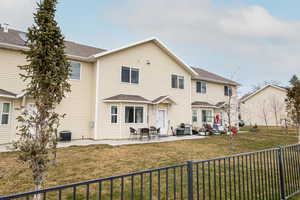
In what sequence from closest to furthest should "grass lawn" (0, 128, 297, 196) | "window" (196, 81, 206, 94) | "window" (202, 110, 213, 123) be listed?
"grass lawn" (0, 128, 297, 196) < "window" (202, 110, 213, 123) < "window" (196, 81, 206, 94)

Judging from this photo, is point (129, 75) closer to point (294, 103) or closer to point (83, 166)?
point (83, 166)

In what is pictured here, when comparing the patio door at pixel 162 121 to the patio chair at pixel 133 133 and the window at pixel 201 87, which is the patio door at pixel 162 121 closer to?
the patio chair at pixel 133 133

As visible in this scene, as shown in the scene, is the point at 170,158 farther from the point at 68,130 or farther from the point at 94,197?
the point at 68,130

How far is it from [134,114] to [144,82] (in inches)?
119

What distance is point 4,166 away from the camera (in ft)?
21.9

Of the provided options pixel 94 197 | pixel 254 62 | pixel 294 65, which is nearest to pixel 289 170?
pixel 94 197

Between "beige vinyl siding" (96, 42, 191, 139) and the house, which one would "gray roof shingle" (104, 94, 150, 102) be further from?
"beige vinyl siding" (96, 42, 191, 139)

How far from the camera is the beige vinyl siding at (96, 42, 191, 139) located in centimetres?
1363

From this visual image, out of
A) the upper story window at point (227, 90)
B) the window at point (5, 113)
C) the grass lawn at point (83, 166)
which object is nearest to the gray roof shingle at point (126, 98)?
the grass lawn at point (83, 166)

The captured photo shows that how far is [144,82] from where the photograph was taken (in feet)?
51.2

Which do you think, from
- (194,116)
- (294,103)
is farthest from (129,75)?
(294,103)

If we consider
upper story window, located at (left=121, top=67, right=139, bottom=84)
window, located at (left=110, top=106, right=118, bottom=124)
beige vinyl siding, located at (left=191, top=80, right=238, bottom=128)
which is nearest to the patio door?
upper story window, located at (left=121, top=67, right=139, bottom=84)

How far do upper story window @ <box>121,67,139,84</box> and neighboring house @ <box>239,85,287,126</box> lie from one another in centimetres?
2150

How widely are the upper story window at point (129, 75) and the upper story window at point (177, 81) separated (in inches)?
157
